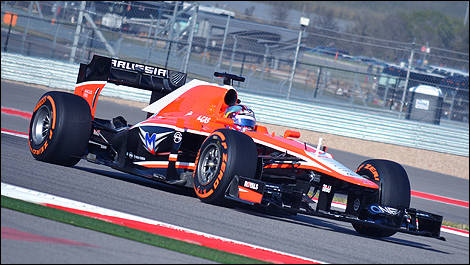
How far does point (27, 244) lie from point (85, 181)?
3.78m

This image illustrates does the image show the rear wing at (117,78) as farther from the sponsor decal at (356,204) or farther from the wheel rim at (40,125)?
the sponsor decal at (356,204)

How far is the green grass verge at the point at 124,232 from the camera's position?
6.08 m

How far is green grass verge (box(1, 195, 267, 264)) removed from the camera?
6078 mm

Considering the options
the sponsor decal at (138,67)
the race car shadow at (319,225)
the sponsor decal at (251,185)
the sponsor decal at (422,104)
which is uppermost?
the sponsor decal at (422,104)

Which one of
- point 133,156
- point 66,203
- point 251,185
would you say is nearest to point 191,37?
point 133,156

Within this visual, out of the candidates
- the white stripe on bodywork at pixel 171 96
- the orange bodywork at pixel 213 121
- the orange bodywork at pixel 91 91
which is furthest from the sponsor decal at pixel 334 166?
the orange bodywork at pixel 91 91

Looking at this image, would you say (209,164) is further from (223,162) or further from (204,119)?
(204,119)

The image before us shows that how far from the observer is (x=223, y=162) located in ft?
27.4

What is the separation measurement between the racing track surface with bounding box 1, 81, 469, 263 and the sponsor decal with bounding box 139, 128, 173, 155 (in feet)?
1.60

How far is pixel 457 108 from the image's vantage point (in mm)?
22031

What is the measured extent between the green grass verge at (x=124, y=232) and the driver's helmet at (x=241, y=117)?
10.6ft

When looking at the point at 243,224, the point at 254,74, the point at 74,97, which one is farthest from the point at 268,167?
the point at 254,74

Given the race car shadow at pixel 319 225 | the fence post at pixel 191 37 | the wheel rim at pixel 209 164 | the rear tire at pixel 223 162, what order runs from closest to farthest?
the rear tire at pixel 223 162 → the wheel rim at pixel 209 164 → the race car shadow at pixel 319 225 → the fence post at pixel 191 37

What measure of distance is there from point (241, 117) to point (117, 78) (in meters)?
2.27
